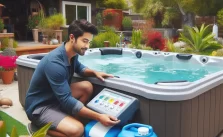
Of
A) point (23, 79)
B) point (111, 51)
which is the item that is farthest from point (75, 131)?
point (111, 51)

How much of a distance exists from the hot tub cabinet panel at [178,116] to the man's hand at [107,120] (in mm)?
357

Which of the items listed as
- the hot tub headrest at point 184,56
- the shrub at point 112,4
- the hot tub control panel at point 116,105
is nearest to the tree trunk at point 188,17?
the shrub at point 112,4

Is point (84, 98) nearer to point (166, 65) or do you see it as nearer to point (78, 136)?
point (78, 136)

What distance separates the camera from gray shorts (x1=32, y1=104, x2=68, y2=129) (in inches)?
104

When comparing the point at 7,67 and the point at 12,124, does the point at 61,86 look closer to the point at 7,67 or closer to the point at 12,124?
the point at 12,124

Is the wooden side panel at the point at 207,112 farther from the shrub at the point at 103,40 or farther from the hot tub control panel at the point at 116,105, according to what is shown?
the shrub at the point at 103,40

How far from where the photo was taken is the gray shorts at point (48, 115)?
2.64 metres

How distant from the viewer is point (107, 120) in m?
2.37

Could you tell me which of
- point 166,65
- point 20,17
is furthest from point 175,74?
point 20,17

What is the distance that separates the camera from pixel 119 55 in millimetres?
6898

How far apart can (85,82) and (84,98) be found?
0.58ft

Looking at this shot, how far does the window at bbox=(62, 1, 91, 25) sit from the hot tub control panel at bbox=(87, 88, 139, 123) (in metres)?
10.1

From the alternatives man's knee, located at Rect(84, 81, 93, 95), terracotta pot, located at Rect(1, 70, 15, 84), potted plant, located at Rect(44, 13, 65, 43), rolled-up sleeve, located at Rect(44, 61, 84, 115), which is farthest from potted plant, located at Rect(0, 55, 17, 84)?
potted plant, located at Rect(44, 13, 65, 43)

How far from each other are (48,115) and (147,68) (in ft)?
13.1
